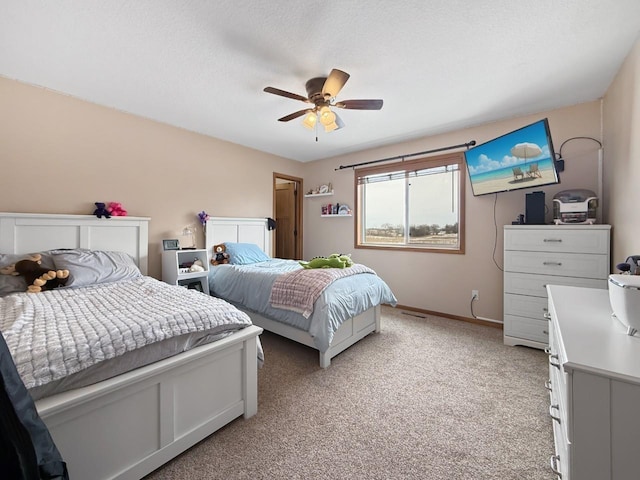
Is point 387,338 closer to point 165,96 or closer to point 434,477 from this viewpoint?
point 434,477

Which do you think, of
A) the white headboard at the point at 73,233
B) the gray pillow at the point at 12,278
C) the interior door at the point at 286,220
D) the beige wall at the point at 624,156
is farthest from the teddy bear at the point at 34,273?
the beige wall at the point at 624,156

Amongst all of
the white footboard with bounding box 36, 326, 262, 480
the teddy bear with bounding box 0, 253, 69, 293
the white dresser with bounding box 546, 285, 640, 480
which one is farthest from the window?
the teddy bear with bounding box 0, 253, 69, 293

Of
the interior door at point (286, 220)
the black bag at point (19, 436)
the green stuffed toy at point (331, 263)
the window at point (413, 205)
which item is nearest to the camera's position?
the black bag at point (19, 436)

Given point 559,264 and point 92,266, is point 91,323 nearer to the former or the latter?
point 92,266

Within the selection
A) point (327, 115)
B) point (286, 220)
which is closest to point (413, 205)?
point (327, 115)

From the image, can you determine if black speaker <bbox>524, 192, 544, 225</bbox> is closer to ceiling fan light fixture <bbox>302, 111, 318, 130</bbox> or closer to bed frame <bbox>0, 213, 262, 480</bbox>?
ceiling fan light fixture <bbox>302, 111, 318, 130</bbox>

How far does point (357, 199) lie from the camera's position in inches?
174

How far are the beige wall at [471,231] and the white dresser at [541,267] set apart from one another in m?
0.52

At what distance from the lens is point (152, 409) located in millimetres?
1278

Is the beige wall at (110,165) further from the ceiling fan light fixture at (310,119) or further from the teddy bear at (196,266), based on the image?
the ceiling fan light fixture at (310,119)

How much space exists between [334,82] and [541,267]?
2510 mm

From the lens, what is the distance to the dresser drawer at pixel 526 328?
100.0 inches

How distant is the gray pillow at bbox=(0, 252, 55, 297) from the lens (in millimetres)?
1983

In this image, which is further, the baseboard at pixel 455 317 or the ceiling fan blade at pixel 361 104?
the baseboard at pixel 455 317
